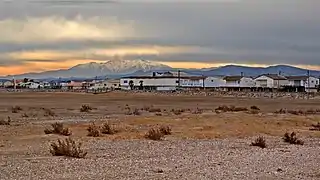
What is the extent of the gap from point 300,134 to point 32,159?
14.1 m

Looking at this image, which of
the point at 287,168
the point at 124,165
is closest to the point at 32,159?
the point at 124,165

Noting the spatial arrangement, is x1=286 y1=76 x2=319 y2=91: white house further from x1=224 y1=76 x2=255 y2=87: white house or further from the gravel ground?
the gravel ground

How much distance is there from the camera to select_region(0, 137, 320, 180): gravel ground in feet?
45.4

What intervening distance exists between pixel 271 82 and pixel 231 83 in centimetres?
1170

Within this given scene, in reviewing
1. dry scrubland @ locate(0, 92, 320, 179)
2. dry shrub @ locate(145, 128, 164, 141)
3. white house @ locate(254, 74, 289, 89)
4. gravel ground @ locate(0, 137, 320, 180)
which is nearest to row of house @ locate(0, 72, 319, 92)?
white house @ locate(254, 74, 289, 89)

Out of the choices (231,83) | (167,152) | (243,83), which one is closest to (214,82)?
(231,83)

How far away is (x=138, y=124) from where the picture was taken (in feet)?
98.2

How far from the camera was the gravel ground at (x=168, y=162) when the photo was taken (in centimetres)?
1383

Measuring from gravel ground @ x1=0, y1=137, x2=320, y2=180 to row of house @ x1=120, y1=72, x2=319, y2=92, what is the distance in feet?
421

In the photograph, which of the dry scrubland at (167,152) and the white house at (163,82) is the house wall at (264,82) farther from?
the dry scrubland at (167,152)

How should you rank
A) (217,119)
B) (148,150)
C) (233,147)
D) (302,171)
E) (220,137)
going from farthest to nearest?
(217,119)
(220,137)
(233,147)
(148,150)
(302,171)

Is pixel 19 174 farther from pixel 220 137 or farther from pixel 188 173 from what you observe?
pixel 220 137

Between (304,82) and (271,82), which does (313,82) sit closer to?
(304,82)

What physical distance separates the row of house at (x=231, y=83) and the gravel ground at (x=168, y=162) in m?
128
